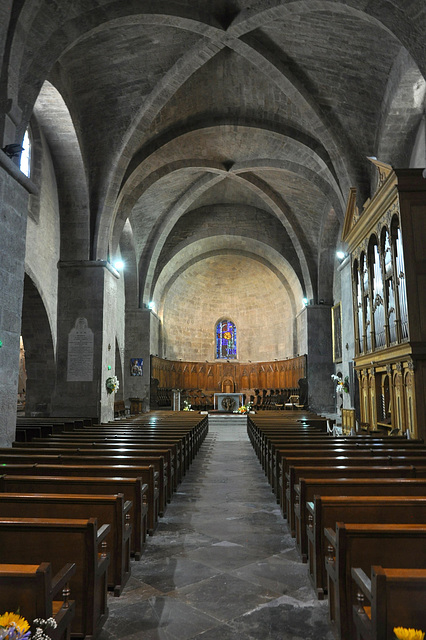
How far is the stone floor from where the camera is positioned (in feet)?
10.2

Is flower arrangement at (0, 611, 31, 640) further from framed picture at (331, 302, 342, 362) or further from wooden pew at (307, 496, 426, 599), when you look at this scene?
framed picture at (331, 302, 342, 362)

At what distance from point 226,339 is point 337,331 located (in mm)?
10617

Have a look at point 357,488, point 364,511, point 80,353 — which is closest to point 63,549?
point 364,511

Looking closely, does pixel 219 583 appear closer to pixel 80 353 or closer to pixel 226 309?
Result: pixel 80 353

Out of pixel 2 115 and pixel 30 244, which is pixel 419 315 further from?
pixel 30 244

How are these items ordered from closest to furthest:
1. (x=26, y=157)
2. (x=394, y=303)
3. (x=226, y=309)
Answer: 1. (x=394, y=303)
2. (x=26, y=157)
3. (x=226, y=309)

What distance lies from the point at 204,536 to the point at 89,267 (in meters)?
12.5

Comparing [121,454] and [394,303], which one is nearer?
[121,454]

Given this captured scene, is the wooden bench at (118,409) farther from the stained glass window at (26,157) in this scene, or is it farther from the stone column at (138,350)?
the stained glass window at (26,157)

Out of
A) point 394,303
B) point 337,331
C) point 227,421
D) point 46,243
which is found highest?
point 46,243

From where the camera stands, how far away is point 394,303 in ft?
34.9

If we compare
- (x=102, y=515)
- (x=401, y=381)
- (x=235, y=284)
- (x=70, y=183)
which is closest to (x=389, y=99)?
(x=401, y=381)

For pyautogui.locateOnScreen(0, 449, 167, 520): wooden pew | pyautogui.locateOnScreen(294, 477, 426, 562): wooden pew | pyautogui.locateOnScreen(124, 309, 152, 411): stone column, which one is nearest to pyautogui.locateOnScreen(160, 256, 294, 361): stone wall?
pyautogui.locateOnScreen(124, 309, 152, 411): stone column

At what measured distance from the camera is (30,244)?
1430 cm
